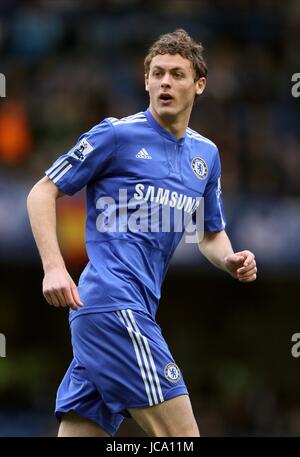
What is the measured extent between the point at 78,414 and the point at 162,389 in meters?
0.56

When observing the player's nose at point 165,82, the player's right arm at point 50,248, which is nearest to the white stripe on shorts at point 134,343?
the player's right arm at point 50,248

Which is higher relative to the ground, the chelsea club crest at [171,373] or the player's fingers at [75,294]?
the player's fingers at [75,294]

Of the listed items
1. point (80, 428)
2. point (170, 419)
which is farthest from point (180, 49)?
point (80, 428)

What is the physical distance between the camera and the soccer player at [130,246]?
19.3 feet

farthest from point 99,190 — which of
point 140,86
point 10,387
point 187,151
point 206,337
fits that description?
point 206,337

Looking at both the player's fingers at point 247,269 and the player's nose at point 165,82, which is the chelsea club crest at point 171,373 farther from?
the player's nose at point 165,82

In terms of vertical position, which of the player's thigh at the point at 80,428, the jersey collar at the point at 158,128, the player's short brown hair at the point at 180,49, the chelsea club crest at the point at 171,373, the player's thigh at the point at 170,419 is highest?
the player's short brown hair at the point at 180,49

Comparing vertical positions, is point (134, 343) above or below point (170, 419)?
above

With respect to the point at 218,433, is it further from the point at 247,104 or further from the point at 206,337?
the point at 247,104

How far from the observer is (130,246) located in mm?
6082

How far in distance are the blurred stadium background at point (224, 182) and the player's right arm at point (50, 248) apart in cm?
806

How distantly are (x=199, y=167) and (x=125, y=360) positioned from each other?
4.01ft

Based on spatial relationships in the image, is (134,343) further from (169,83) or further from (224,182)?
(224,182)

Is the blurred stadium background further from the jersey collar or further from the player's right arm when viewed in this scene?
the player's right arm
